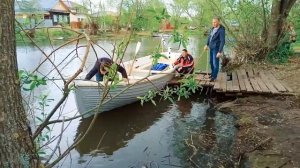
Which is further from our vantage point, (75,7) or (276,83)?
(276,83)

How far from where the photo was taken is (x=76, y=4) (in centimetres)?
355

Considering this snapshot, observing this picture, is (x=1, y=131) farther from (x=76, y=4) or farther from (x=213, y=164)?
(x=213, y=164)

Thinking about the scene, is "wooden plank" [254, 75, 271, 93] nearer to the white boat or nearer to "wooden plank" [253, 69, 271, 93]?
"wooden plank" [253, 69, 271, 93]

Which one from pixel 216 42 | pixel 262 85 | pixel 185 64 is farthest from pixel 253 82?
pixel 185 64

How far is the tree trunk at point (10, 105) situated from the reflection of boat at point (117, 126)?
433 cm

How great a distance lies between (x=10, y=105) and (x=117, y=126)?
5.99 meters

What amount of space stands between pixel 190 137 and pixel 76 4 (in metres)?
4.15

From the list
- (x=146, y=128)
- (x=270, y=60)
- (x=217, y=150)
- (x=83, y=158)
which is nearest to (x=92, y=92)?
(x=146, y=128)

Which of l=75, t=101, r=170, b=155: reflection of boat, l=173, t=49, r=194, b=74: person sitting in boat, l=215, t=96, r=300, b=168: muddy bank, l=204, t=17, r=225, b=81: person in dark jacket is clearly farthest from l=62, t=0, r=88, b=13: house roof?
l=173, t=49, r=194, b=74: person sitting in boat

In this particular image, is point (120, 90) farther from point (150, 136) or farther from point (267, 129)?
point (267, 129)

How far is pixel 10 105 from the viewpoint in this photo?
2.09 metres

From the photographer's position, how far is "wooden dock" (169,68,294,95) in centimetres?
912

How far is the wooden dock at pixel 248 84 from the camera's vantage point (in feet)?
29.9

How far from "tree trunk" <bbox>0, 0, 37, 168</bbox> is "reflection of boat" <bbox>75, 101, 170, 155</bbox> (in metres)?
4.33
